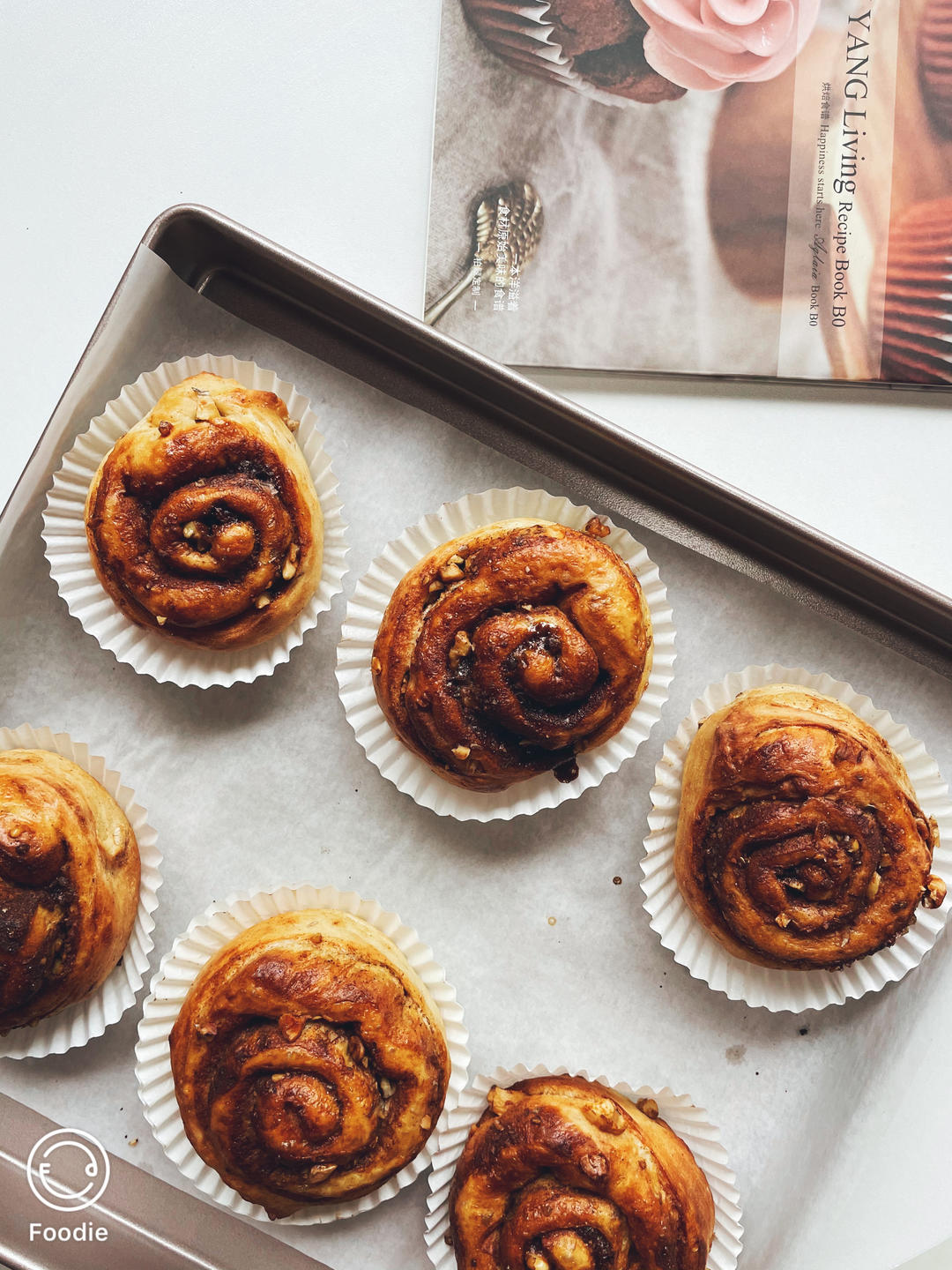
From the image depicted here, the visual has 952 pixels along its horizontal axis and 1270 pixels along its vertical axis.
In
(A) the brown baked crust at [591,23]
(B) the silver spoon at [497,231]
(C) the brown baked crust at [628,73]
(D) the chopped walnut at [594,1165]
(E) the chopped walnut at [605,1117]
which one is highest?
(A) the brown baked crust at [591,23]

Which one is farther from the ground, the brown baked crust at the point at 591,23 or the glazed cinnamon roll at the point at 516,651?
the brown baked crust at the point at 591,23

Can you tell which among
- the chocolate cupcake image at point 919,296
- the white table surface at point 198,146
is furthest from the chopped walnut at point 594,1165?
the chocolate cupcake image at point 919,296

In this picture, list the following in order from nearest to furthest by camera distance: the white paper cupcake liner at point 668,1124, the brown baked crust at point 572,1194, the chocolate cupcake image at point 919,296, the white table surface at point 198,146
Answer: the brown baked crust at point 572,1194 → the white paper cupcake liner at point 668,1124 → the chocolate cupcake image at point 919,296 → the white table surface at point 198,146

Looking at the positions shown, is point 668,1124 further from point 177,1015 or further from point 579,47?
point 579,47

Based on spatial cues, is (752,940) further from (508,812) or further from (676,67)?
(676,67)

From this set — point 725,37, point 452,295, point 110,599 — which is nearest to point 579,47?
point 725,37

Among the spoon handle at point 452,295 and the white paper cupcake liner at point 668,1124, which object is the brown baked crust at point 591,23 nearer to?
the spoon handle at point 452,295

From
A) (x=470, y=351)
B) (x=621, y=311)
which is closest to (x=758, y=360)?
(x=621, y=311)
